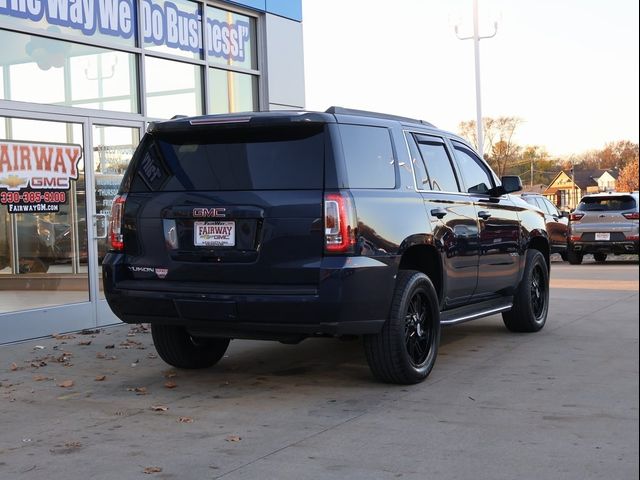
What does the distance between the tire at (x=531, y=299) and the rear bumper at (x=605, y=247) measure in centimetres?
992

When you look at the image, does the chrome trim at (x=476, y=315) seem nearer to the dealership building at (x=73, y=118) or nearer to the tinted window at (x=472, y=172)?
the tinted window at (x=472, y=172)

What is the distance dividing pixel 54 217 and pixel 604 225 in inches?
514

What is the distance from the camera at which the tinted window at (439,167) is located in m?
6.89

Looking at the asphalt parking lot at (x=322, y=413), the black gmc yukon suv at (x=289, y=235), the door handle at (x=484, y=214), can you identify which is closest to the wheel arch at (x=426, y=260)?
the black gmc yukon suv at (x=289, y=235)

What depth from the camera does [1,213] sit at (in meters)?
8.68

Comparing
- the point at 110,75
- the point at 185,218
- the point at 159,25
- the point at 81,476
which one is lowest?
the point at 81,476

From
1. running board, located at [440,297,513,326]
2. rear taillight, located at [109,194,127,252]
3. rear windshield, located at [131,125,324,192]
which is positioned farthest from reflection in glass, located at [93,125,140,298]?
running board, located at [440,297,513,326]

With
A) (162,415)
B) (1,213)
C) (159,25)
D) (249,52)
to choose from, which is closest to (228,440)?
(162,415)

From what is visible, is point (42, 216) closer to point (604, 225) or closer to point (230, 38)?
point (230, 38)

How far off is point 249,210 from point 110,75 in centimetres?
506

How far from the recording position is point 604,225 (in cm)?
1869

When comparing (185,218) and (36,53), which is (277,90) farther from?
(185,218)

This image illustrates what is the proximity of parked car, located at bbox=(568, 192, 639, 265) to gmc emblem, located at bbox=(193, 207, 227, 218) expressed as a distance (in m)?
14.0

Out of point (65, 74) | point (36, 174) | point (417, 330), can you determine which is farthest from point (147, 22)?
point (417, 330)
